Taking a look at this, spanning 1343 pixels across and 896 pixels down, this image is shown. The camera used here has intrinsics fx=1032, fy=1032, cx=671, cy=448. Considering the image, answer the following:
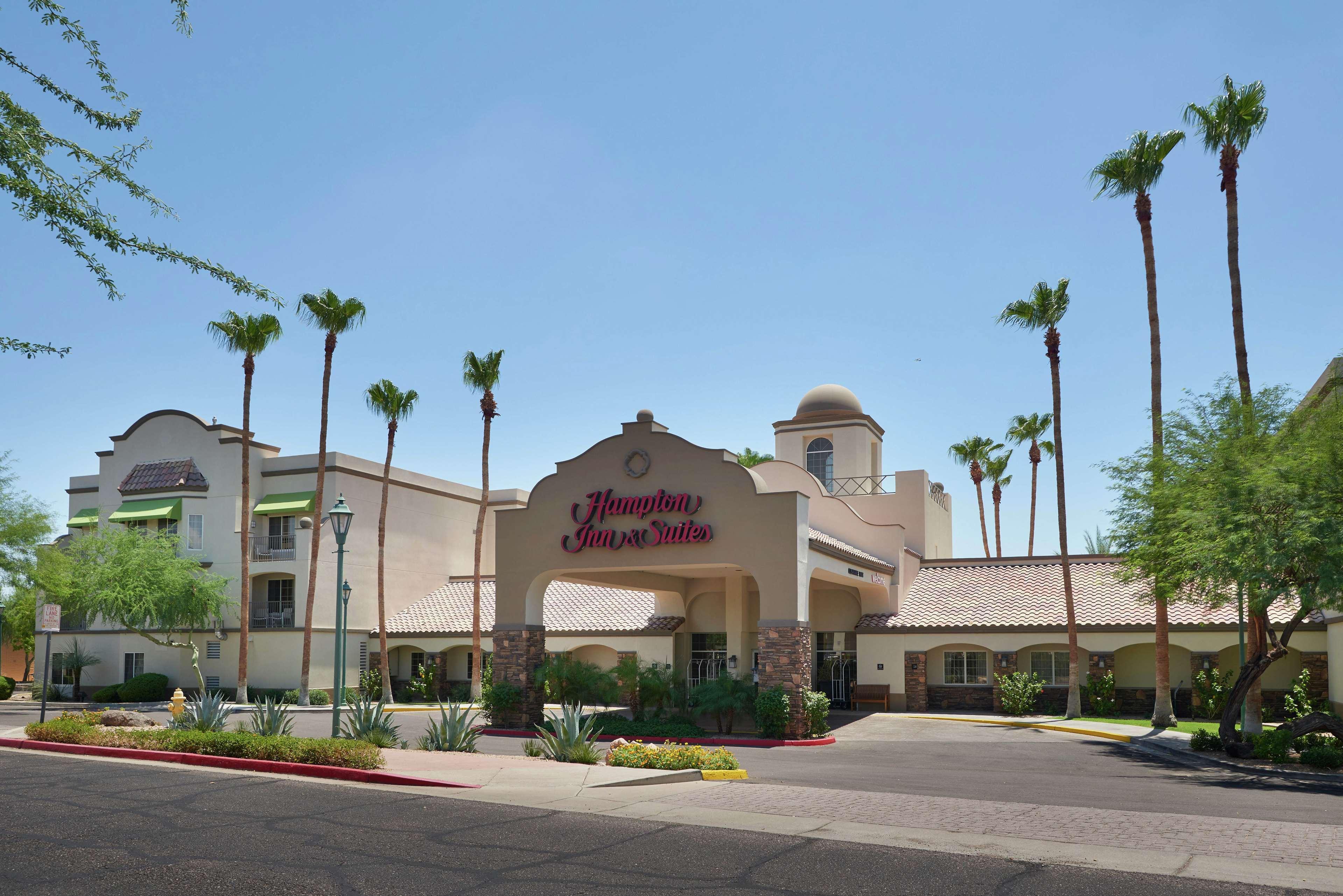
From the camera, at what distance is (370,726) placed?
1828cm

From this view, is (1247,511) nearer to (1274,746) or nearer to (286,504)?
(1274,746)

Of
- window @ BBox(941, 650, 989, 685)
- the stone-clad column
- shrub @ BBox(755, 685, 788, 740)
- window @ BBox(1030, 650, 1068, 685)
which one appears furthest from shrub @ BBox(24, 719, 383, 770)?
window @ BBox(1030, 650, 1068, 685)

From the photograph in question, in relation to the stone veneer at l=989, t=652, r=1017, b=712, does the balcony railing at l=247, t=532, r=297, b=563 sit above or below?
above

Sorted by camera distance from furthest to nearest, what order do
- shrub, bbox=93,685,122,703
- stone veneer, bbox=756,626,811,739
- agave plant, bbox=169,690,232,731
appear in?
shrub, bbox=93,685,122,703 → stone veneer, bbox=756,626,811,739 → agave plant, bbox=169,690,232,731

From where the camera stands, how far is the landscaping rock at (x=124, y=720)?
2134 cm

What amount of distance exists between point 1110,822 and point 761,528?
12.7m

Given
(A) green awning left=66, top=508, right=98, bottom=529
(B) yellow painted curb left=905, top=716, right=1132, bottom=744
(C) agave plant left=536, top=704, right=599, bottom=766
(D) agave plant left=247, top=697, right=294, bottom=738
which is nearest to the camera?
(C) agave plant left=536, top=704, right=599, bottom=766

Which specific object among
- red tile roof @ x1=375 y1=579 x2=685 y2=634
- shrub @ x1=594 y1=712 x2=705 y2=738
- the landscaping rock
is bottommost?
shrub @ x1=594 y1=712 x2=705 y2=738

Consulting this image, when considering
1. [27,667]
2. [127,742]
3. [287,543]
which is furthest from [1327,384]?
[27,667]

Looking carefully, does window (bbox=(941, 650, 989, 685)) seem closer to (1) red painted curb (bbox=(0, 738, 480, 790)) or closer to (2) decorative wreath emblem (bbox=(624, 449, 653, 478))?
(2) decorative wreath emblem (bbox=(624, 449, 653, 478))

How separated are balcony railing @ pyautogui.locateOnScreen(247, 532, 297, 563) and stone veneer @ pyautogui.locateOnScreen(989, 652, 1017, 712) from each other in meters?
26.7

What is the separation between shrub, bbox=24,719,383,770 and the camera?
15438mm

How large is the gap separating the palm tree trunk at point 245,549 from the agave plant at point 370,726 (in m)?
21.4

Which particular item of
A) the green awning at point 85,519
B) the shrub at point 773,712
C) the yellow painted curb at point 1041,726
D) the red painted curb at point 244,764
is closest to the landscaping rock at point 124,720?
the red painted curb at point 244,764
